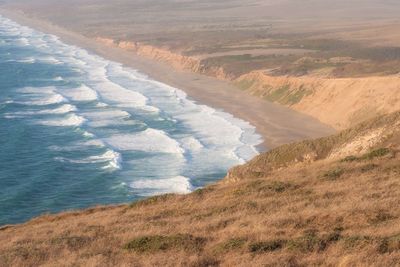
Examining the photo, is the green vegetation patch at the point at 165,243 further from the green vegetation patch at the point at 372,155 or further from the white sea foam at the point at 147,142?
the white sea foam at the point at 147,142

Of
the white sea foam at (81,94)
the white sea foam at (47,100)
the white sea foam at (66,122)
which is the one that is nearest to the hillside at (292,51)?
the white sea foam at (81,94)

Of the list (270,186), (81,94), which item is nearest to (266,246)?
(270,186)

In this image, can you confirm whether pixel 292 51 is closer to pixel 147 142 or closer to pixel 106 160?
pixel 147 142

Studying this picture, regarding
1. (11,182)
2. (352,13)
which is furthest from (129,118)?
(352,13)

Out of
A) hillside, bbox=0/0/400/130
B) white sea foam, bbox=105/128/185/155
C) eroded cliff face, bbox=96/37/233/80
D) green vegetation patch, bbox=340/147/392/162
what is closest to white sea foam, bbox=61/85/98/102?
white sea foam, bbox=105/128/185/155

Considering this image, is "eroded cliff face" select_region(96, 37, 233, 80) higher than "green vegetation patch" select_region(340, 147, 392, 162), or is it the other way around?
"green vegetation patch" select_region(340, 147, 392, 162)

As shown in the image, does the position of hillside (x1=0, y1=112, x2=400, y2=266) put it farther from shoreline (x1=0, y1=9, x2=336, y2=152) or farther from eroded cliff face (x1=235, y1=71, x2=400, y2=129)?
eroded cliff face (x1=235, y1=71, x2=400, y2=129)
